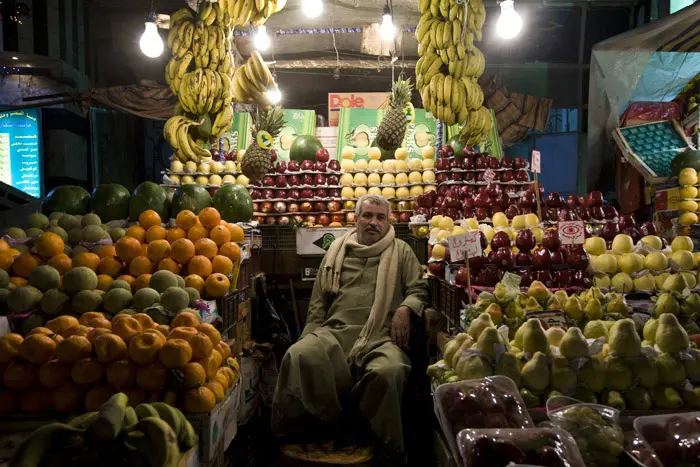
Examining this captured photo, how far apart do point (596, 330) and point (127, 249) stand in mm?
2682

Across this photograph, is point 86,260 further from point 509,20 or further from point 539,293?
point 509,20

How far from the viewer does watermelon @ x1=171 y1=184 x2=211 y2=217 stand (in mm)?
4070

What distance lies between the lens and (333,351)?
3.55 meters

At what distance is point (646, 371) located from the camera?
2.24 m

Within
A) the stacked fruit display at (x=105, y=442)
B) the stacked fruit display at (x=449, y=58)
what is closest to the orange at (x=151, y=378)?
the stacked fruit display at (x=105, y=442)

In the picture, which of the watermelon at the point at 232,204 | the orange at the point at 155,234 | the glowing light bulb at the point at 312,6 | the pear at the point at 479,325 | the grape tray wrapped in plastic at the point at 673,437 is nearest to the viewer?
the grape tray wrapped in plastic at the point at 673,437

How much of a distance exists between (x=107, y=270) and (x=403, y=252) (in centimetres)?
217

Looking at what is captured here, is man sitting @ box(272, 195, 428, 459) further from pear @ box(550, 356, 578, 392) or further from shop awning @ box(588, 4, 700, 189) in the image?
shop awning @ box(588, 4, 700, 189)

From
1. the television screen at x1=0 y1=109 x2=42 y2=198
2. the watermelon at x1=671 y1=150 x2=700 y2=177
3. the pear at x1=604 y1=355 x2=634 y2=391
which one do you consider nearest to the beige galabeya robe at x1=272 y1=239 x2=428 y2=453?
the pear at x1=604 y1=355 x2=634 y2=391

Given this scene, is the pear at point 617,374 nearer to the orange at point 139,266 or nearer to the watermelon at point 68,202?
the orange at point 139,266

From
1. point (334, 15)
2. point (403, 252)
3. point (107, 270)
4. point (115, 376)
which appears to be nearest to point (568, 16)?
point (334, 15)

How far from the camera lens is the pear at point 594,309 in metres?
2.84

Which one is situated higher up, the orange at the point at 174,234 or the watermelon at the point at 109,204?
the watermelon at the point at 109,204

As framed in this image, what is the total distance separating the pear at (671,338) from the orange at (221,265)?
95.2 inches
